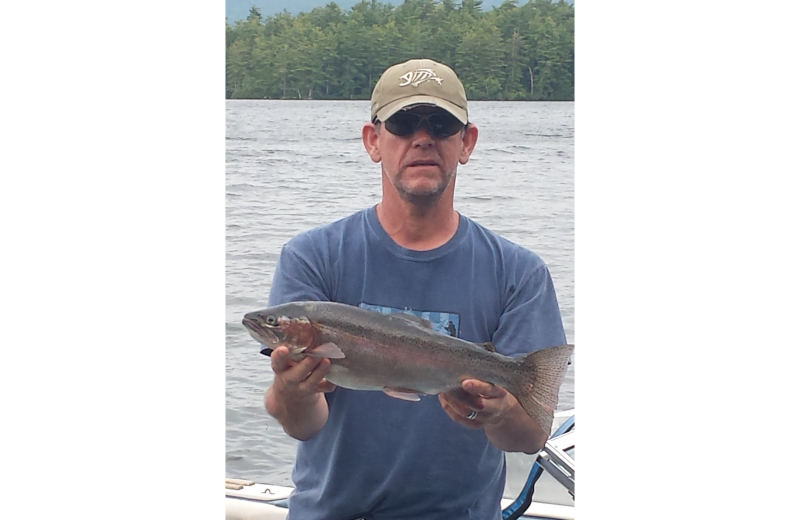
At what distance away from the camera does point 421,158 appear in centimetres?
A: 231

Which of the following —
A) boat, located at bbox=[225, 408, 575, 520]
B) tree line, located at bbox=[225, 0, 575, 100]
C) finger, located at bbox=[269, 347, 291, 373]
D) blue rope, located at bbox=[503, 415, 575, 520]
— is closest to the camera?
finger, located at bbox=[269, 347, 291, 373]

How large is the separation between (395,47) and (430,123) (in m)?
0.71

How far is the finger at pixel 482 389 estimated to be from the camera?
2168 mm

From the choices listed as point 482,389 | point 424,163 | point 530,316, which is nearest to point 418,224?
point 424,163

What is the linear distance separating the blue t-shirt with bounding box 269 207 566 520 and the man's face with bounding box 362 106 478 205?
0.15 metres

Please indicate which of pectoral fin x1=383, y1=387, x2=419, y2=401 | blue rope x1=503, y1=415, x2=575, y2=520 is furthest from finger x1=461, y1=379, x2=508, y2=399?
blue rope x1=503, y1=415, x2=575, y2=520

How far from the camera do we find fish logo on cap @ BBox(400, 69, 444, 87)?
230cm

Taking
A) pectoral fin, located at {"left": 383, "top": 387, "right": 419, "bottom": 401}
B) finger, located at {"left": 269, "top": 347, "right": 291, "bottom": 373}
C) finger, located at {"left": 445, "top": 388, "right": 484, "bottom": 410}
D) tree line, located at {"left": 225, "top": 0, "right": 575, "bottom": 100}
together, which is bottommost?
finger, located at {"left": 445, "top": 388, "right": 484, "bottom": 410}

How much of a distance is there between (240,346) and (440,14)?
1980 mm

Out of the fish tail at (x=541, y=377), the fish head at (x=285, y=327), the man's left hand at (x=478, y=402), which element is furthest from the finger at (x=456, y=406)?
the fish head at (x=285, y=327)

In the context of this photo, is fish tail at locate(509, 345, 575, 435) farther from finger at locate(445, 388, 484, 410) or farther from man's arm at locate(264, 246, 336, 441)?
man's arm at locate(264, 246, 336, 441)
